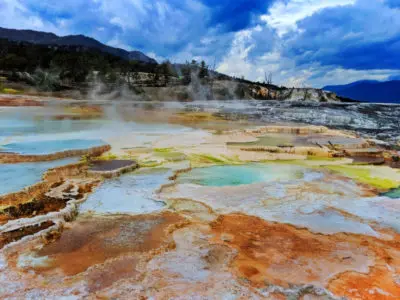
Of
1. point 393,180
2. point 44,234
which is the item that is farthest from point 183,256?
point 393,180

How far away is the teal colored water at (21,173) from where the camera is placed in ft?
17.1

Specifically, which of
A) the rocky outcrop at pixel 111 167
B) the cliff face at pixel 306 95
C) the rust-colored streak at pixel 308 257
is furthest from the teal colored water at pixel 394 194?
the cliff face at pixel 306 95

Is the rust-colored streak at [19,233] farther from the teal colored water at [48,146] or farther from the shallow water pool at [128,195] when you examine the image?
the teal colored water at [48,146]

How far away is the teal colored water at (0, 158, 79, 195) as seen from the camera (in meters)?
5.23

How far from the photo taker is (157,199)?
495 centimetres

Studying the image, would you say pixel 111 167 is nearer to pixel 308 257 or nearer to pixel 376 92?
pixel 308 257

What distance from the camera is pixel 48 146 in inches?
318

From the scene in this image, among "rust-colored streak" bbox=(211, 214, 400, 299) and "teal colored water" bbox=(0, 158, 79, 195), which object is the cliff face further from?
"rust-colored streak" bbox=(211, 214, 400, 299)

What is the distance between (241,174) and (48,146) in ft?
14.3

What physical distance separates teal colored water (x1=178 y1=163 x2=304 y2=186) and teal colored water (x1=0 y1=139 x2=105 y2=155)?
2994 millimetres

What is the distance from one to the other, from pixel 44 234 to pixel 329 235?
9.79ft

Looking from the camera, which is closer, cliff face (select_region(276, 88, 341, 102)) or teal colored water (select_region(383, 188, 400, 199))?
teal colored water (select_region(383, 188, 400, 199))

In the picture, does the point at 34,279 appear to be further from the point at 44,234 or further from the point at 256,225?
the point at 256,225

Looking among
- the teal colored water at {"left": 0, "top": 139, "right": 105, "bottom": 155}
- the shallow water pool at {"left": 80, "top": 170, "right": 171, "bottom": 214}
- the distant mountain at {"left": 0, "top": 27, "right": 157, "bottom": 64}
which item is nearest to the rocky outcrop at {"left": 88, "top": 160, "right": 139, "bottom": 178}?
the shallow water pool at {"left": 80, "top": 170, "right": 171, "bottom": 214}
